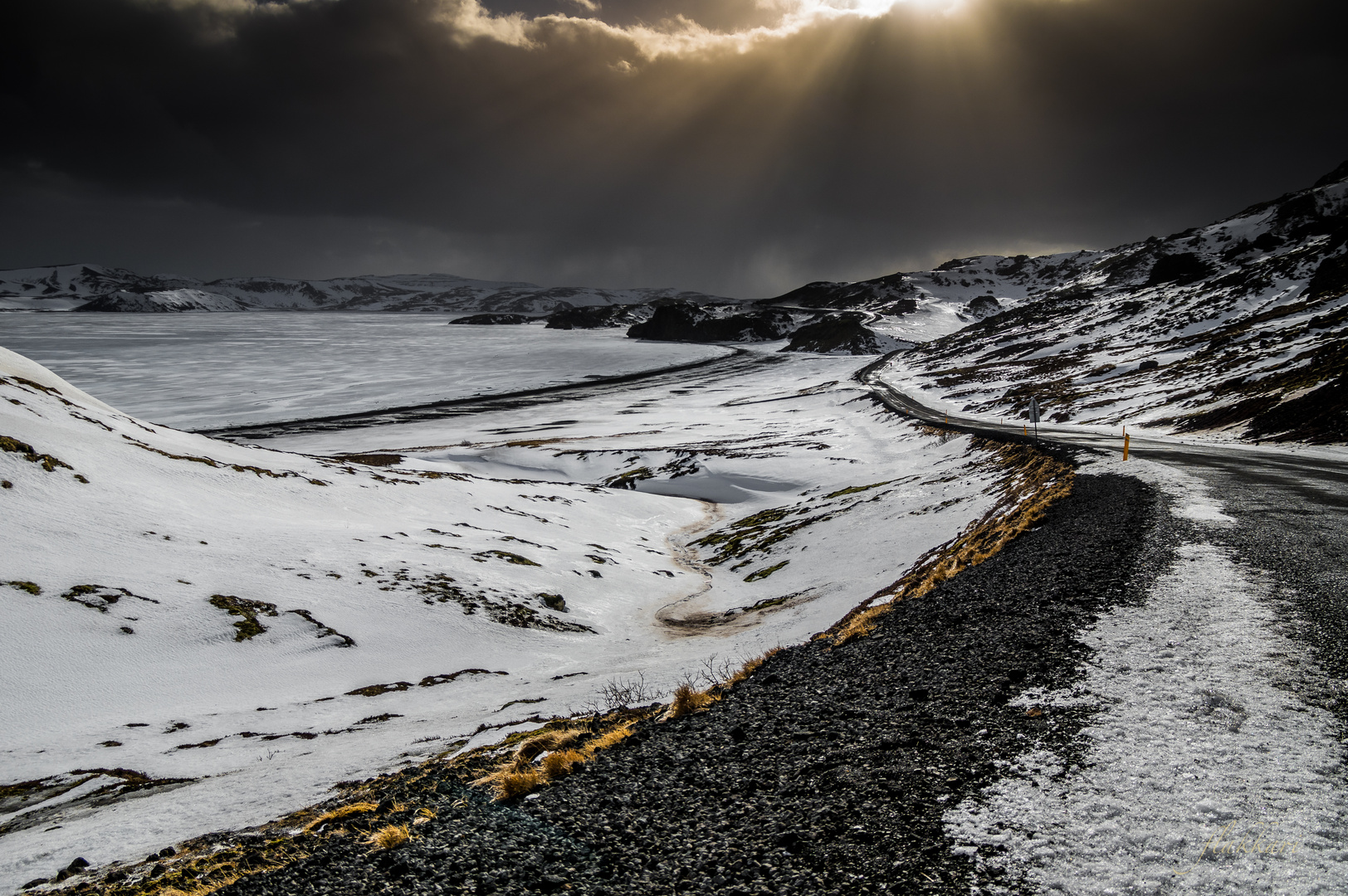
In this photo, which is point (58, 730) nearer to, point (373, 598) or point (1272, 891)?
point (373, 598)

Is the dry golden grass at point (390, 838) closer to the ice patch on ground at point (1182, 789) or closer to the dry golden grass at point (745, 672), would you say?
the ice patch on ground at point (1182, 789)

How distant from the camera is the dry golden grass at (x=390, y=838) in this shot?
5672 mm

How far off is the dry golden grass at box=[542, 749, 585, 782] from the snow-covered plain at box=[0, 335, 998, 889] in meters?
5.80

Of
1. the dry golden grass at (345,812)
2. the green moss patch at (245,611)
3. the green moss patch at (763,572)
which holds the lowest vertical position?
Answer: the green moss patch at (763,572)

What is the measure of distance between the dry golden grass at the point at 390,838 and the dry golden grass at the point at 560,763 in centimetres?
153

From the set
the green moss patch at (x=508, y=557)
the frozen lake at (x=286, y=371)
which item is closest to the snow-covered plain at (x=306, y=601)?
the green moss patch at (x=508, y=557)

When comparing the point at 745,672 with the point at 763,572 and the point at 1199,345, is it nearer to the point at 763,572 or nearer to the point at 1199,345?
the point at 763,572

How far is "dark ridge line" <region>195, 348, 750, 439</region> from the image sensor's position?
87875 millimetres

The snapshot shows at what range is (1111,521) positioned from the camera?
14117 mm

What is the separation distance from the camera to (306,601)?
62.8 feet

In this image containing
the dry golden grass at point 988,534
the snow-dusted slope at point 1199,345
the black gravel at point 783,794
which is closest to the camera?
the black gravel at point 783,794

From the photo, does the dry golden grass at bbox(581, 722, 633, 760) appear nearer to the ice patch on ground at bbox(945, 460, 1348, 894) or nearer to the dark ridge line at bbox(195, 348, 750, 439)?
the ice patch on ground at bbox(945, 460, 1348, 894)

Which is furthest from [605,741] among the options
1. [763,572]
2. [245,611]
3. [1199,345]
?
[1199,345]

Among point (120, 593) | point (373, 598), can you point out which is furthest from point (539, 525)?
point (120, 593)
